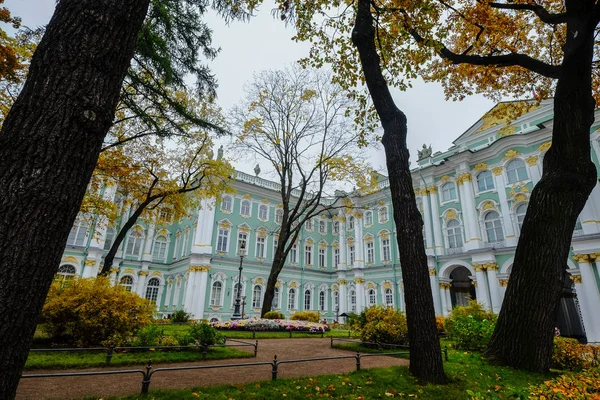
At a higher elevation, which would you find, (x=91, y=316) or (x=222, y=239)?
(x=222, y=239)

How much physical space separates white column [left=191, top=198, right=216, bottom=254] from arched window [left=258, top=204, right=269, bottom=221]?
4888mm

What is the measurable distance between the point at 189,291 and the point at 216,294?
2.29 meters

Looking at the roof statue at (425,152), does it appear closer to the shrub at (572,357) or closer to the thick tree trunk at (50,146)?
the shrub at (572,357)

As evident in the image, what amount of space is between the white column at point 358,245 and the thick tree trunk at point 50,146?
1154 inches

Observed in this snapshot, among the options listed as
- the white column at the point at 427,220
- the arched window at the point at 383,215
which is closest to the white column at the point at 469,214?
the white column at the point at 427,220

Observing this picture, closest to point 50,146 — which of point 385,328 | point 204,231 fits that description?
point 385,328

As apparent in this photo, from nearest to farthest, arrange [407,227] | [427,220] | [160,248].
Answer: [407,227] < [427,220] < [160,248]

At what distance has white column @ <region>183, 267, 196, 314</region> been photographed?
2302cm

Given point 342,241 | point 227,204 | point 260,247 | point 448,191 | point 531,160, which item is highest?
point 531,160

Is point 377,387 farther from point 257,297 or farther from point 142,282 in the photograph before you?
point 142,282

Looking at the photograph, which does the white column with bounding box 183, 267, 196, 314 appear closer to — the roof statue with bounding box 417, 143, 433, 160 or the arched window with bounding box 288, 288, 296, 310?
the arched window with bounding box 288, 288, 296, 310

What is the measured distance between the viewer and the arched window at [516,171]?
21.2 metres

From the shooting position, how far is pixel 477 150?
2333 centimetres

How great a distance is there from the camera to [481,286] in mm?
21016
